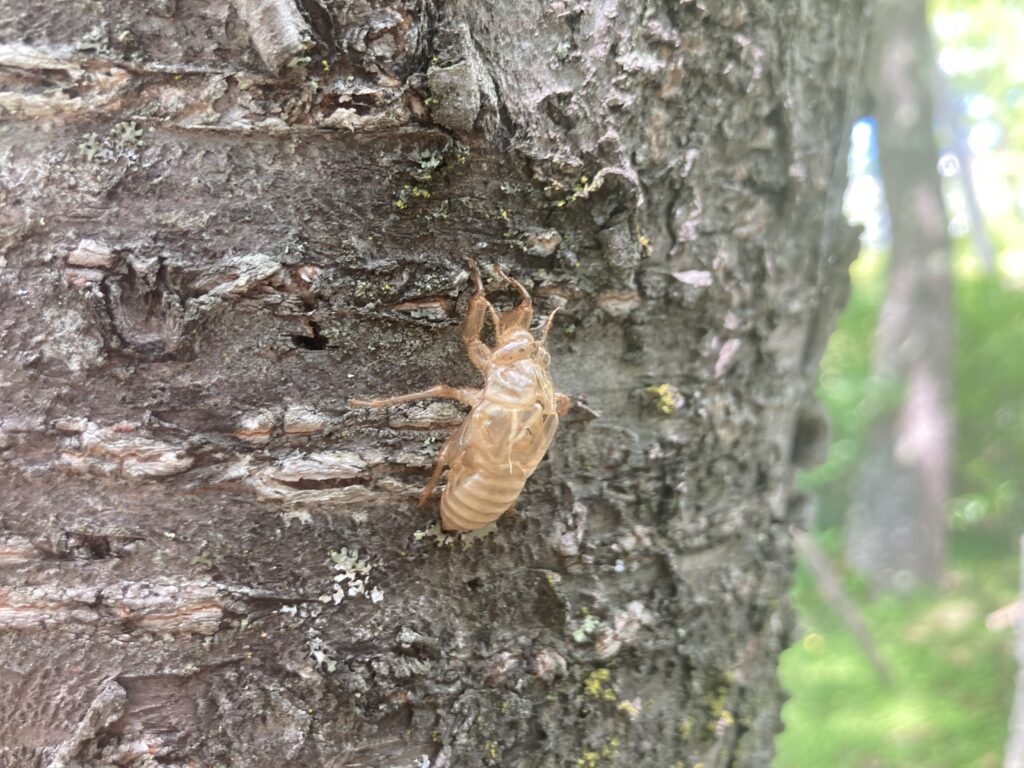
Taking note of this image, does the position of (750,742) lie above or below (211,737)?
above

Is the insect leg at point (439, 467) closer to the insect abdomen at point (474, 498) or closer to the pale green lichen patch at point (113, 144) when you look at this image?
the insect abdomen at point (474, 498)

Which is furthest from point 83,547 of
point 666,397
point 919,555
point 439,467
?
point 919,555

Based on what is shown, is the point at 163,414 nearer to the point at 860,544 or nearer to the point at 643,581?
the point at 643,581

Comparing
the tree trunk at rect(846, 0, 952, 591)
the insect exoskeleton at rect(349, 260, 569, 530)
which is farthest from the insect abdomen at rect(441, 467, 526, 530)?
the tree trunk at rect(846, 0, 952, 591)

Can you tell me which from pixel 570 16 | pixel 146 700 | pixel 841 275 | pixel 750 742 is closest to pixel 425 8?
pixel 570 16

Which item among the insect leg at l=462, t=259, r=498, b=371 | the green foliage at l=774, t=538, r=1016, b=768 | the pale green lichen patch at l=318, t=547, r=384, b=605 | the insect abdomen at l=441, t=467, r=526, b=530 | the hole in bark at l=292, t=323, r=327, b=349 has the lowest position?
the pale green lichen patch at l=318, t=547, r=384, b=605

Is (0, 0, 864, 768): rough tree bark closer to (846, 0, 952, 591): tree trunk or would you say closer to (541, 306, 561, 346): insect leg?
(541, 306, 561, 346): insect leg
